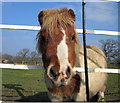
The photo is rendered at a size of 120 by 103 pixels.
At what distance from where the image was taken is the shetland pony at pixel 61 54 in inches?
65.5

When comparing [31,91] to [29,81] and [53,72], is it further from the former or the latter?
[53,72]

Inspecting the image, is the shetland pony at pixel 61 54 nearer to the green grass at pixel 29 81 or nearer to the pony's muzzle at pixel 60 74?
the pony's muzzle at pixel 60 74

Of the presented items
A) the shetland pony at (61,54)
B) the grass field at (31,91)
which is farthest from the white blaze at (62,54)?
the grass field at (31,91)

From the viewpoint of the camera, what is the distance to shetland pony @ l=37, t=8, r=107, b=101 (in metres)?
1.66

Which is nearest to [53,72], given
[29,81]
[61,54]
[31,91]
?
[61,54]

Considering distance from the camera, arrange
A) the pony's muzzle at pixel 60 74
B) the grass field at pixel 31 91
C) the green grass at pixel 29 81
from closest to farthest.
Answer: the pony's muzzle at pixel 60 74 → the grass field at pixel 31 91 → the green grass at pixel 29 81

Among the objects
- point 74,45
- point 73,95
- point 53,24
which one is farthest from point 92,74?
point 53,24

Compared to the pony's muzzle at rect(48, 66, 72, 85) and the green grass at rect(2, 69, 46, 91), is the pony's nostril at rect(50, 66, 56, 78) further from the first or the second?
the green grass at rect(2, 69, 46, 91)

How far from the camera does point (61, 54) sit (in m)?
1.67

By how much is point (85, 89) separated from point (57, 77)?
65 centimetres

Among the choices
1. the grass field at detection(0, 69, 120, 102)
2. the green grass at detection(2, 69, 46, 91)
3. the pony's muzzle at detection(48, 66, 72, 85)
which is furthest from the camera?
→ the green grass at detection(2, 69, 46, 91)

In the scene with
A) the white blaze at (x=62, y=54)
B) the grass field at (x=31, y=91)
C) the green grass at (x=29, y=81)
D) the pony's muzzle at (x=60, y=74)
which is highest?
the white blaze at (x=62, y=54)

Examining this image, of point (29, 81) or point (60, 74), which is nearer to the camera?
point (60, 74)

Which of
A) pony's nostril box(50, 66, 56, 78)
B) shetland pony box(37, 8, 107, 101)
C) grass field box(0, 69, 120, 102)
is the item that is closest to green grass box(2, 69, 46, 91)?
grass field box(0, 69, 120, 102)
